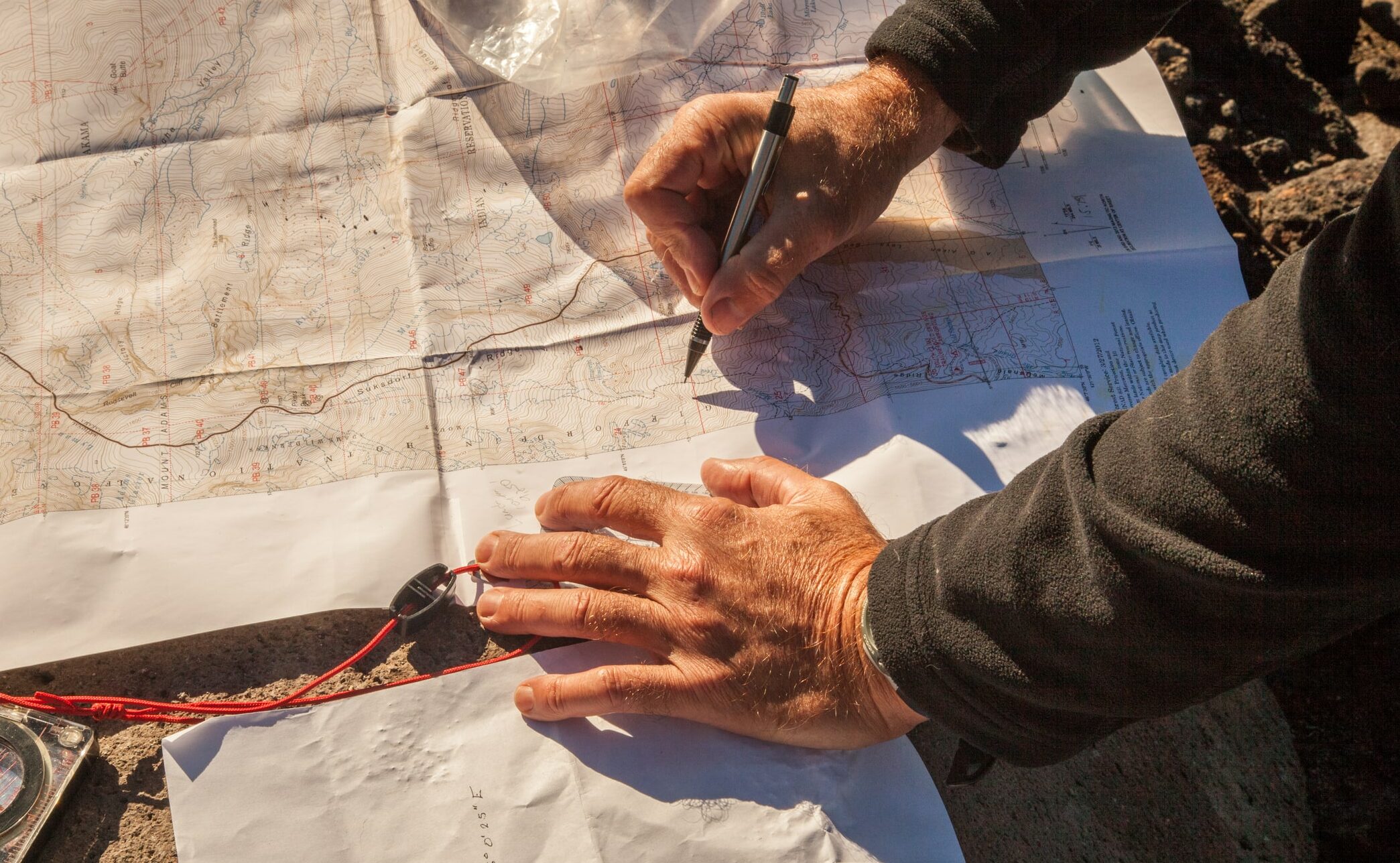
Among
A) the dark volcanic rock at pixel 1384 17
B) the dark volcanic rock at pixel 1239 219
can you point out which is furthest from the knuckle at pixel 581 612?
the dark volcanic rock at pixel 1384 17

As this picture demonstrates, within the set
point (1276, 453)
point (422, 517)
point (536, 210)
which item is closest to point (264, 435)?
point (422, 517)

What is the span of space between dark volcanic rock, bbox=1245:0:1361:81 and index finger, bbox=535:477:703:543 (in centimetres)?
192

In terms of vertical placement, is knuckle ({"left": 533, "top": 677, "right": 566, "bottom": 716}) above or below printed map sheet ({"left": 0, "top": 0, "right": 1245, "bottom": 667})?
below

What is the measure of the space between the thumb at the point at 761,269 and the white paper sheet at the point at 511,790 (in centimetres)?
67

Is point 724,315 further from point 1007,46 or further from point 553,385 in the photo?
point 1007,46

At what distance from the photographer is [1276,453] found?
0.79m

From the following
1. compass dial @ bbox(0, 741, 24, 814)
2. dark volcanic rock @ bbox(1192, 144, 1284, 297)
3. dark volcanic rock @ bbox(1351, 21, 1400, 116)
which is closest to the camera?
compass dial @ bbox(0, 741, 24, 814)

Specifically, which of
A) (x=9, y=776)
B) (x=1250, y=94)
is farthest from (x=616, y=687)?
(x=1250, y=94)

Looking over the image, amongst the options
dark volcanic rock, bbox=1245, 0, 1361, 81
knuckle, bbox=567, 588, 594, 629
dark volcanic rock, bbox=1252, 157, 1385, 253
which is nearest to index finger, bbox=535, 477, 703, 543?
knuckle, bbox=567, 588, 594, 629

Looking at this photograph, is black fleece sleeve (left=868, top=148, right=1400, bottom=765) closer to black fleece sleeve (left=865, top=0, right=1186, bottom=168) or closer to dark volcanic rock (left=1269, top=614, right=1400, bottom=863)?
dark volcanic rock (left=1269, top=614, right=1400, bottom=863)

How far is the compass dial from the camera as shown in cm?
108

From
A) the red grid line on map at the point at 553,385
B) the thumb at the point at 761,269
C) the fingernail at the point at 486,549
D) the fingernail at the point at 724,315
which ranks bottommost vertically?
the fingernail at the point at 486,549

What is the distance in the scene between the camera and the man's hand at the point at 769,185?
54.2 inches

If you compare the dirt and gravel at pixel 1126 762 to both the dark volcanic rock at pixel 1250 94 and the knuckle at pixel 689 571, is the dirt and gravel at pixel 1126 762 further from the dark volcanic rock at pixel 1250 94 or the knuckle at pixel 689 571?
the knuckle at pixel 689 571
